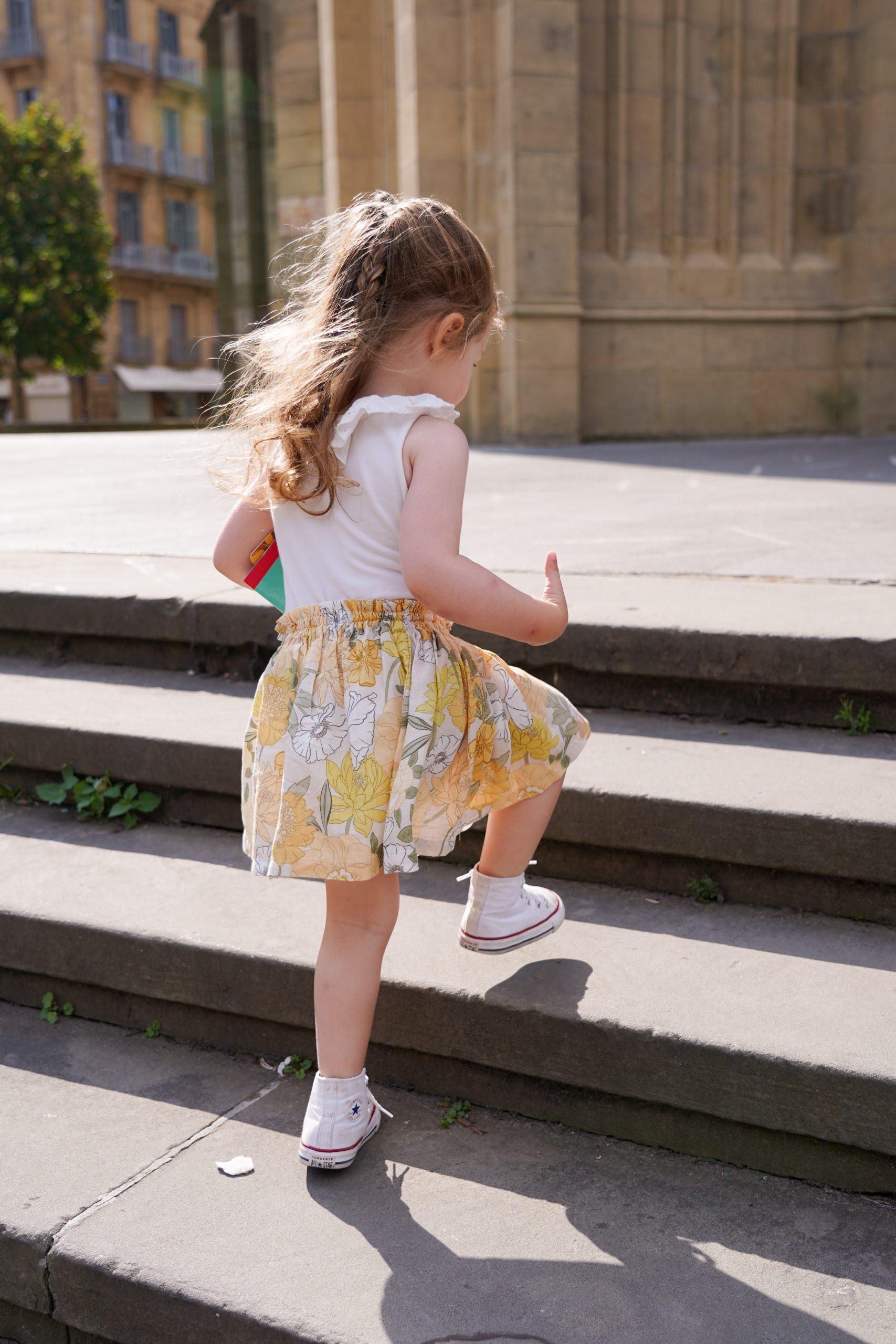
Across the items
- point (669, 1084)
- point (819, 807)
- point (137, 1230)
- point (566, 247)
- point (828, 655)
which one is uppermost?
point (566, 247)

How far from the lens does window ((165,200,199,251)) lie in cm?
4088

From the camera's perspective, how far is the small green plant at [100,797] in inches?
108

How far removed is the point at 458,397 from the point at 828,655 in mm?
1151

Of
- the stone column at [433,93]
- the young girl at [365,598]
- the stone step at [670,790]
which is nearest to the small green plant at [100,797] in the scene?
the stone step at [670,790]

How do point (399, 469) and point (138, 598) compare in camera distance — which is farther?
point (138, 598)

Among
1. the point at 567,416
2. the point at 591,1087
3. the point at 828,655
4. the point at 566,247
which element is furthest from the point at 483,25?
the point at 591,1087

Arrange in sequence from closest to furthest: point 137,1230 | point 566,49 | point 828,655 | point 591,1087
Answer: point 137,1230 < point 591,1087 < point 828,655 < point 566,49

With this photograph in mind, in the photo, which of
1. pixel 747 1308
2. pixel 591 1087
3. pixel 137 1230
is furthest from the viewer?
pixel 591 1087

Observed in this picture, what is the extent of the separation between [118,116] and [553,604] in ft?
140

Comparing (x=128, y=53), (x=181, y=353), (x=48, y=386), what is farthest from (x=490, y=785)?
(x=128, y=53)

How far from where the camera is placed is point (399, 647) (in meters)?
1.73

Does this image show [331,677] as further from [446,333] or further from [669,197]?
[669,197]

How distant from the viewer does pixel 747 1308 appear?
1.45m

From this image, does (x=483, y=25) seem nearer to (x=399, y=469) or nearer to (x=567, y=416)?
(x=567, y=416)
